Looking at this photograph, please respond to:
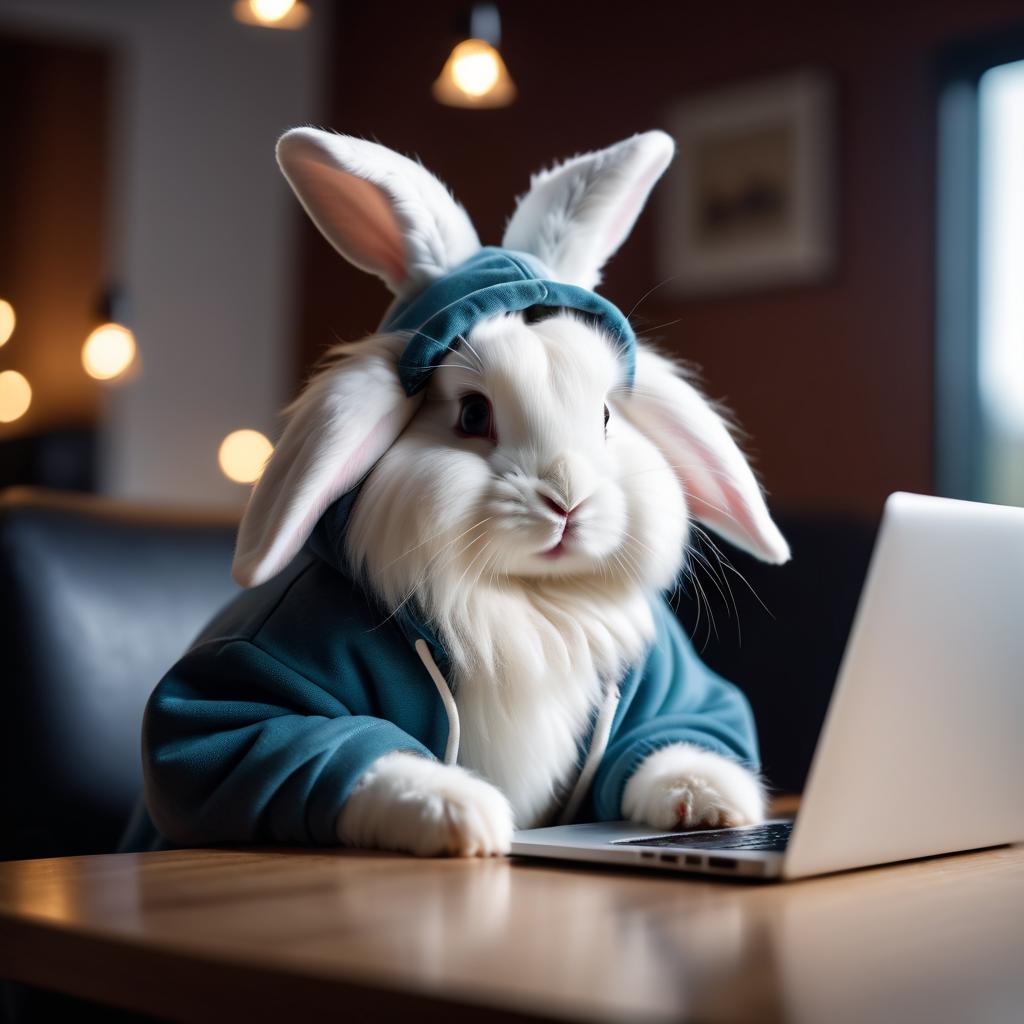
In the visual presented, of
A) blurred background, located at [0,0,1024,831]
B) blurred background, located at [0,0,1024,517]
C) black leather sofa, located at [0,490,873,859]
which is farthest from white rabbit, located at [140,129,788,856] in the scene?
blurred background, located at [0,0,1024,517]

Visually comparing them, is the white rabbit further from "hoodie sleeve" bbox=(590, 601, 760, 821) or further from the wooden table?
the wooden table

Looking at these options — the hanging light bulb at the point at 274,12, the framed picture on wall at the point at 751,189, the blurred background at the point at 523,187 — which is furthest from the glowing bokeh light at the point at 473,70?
the framed picture on wall at the point at 751,189

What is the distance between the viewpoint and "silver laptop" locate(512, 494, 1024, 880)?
799 millimetres

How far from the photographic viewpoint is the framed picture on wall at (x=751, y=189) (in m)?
3.60

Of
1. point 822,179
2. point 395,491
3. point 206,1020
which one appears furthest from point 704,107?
point 206,1020

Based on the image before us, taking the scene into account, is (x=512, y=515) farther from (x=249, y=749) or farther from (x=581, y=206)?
(x=581, y=206)

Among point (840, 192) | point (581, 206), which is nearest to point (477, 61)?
point (581, 206)

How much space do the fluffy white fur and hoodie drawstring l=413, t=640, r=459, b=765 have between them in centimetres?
2

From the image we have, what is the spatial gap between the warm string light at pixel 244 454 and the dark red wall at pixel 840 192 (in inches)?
22.6

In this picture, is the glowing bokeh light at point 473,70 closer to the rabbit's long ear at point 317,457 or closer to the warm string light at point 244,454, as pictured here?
the rabbit's long ear at point 317,457

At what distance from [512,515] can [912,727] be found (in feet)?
1.11

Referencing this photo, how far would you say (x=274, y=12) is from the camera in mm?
1993

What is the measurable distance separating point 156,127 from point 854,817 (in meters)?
4.34

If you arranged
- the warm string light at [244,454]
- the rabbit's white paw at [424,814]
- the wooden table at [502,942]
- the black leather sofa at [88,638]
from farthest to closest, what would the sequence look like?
the warm string light at [244,454], the black leather sofa at [88,638], the rabbit's white paw at [424,814], the wooden table at [502,942]
